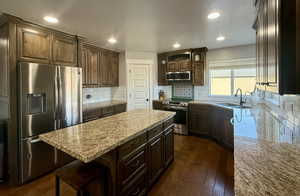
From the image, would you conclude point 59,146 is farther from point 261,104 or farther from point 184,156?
point 261,104

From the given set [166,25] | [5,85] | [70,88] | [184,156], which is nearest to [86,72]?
[70,88]

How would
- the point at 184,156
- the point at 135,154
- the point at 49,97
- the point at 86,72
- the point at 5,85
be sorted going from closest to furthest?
the point at 135,154 → the point at 5,85 → the point at 49,97 → the point at 184,156 → the point at 86,72

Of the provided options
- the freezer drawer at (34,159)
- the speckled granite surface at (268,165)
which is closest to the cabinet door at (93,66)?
the freezer drawer at (34,159)

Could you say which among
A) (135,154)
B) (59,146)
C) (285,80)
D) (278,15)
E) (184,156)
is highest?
(278,15)

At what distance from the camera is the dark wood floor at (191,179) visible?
78.0 inches

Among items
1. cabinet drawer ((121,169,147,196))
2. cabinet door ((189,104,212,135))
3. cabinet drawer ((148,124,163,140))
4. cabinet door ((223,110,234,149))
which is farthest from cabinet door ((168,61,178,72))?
cabinet drawer ((121,169,147,196))

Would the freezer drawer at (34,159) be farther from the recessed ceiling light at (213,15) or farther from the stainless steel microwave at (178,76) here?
the stainless steel microwave at (178,76)

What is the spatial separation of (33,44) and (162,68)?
3.30 m

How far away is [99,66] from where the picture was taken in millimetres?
3910

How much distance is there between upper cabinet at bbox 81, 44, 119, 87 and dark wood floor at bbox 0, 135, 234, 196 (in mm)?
2177

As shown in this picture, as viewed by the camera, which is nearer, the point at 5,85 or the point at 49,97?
the point at 5,85

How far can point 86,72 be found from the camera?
3.54 m

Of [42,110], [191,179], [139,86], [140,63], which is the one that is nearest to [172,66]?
[140,63]

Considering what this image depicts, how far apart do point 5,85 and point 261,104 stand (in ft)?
15.5
